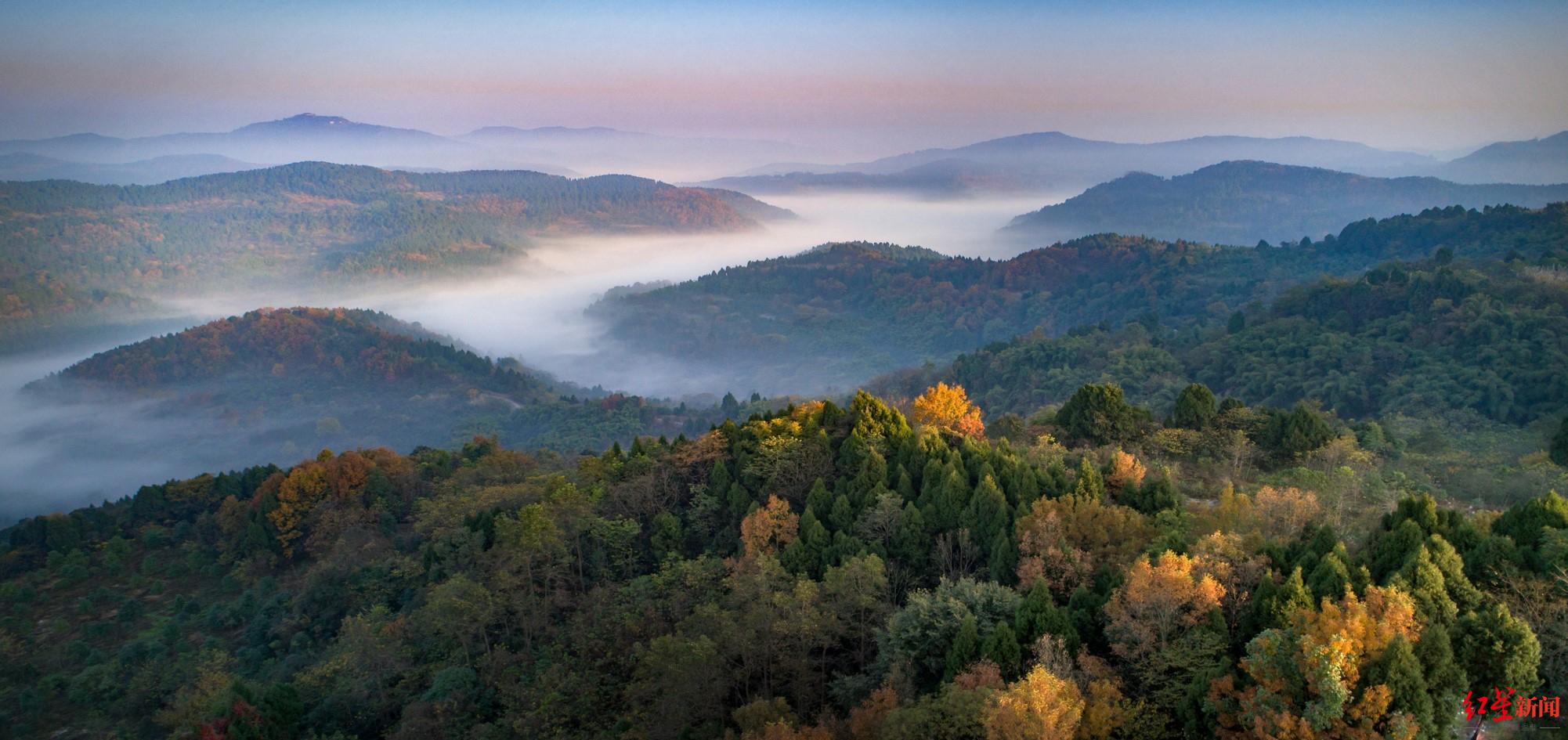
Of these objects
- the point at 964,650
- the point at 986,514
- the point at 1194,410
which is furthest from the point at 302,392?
the point at 964,650

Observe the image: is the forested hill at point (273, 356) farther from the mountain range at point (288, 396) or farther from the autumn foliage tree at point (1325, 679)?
the autumn foliage tree at point (1325, 679)

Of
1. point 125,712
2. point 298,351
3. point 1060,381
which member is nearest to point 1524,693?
point 125,712

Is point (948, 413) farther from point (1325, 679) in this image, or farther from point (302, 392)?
point (302, 392)

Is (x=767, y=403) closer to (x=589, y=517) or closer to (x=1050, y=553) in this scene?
(x=589, y=517)

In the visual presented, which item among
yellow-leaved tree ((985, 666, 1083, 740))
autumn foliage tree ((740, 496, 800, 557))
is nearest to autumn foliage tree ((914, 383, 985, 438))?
autumn foliage tree ((740, 496, 800, 557))

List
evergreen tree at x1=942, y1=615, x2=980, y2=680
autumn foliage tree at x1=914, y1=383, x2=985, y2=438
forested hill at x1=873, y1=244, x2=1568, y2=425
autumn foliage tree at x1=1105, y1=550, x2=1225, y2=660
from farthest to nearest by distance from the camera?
forested hill at x1=873, y1=244, x2=1568, y2=425
autumn foliage tree at x1=914, y1=383, x2=985, y2=438
evergreen tree at x1=942, y1=615, x2=980, y2=680
autumn foliage tree at x1=1105, y1=550, x2=1225, y2=660

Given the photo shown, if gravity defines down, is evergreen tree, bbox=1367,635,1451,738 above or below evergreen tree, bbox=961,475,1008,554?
above

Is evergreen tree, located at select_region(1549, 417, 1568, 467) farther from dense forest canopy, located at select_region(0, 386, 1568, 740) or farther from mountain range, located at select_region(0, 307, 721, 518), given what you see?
mountain range, located at select_region(0, 307, 721, 518)
